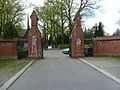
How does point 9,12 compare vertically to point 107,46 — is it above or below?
above

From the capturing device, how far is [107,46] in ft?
133

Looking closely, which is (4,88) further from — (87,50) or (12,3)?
(12,3)

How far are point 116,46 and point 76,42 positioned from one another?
4.51 metres

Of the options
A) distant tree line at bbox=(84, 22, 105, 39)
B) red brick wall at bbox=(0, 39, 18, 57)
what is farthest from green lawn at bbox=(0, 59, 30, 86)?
distant tree line at bbox=(84, 22, 105, 39)

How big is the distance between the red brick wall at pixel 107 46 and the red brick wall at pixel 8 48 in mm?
9187

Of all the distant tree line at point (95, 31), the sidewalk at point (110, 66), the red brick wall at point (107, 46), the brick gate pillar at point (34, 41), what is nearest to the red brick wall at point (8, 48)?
the brick gate pillar at point (34, 41)

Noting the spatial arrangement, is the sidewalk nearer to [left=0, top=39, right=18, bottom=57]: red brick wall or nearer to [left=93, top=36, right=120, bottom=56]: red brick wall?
[left=93, top=36, right=120, bottom=56]: red brick wall

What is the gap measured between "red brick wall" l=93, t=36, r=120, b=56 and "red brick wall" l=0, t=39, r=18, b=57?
9.19m

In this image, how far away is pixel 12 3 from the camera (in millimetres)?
49531

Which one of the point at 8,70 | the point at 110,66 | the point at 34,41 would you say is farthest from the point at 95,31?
the point at 8,70

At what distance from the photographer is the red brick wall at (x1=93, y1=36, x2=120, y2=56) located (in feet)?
130

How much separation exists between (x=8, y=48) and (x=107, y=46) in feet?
36.6

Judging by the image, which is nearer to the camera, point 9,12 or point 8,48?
point 8,48

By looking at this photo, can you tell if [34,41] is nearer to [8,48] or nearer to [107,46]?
[8,48]
